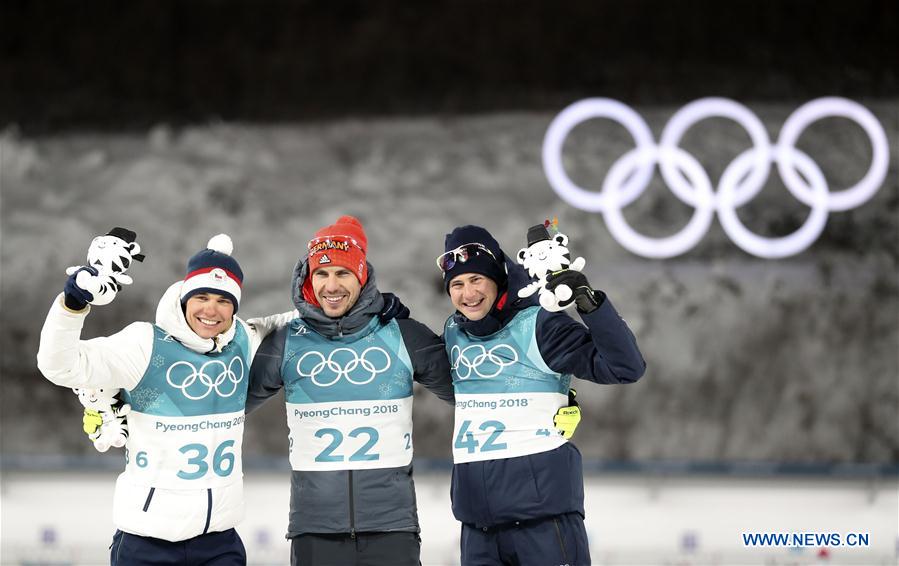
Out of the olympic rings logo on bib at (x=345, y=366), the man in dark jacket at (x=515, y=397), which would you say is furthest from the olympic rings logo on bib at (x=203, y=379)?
the man in dark jacket at (x=515, y=397)

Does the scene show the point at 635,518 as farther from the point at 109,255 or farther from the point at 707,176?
the point at 109,255

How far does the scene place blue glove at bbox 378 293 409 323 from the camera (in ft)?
12.2

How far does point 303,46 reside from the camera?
916 cm

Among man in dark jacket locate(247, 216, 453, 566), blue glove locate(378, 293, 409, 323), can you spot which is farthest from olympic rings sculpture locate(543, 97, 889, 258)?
man in dark jacket locate(247, 216, 453, 566)

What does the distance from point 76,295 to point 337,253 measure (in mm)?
954

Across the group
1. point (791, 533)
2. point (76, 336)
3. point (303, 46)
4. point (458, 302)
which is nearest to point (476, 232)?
point (458, 302)

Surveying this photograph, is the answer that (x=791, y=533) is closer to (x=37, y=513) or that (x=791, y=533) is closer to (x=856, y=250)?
(x=856, y=250)

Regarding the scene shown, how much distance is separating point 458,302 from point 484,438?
0.52m

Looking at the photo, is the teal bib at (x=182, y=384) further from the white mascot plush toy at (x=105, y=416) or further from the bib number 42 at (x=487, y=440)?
the bib number 42 at (x=487, y=440)

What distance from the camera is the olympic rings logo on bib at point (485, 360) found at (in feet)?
11.8

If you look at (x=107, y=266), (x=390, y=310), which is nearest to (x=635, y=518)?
(x=390, y=310)

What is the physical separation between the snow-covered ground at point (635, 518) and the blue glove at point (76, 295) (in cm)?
265

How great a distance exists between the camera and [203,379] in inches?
135

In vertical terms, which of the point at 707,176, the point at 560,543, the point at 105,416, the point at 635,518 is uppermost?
the point at 707,176
